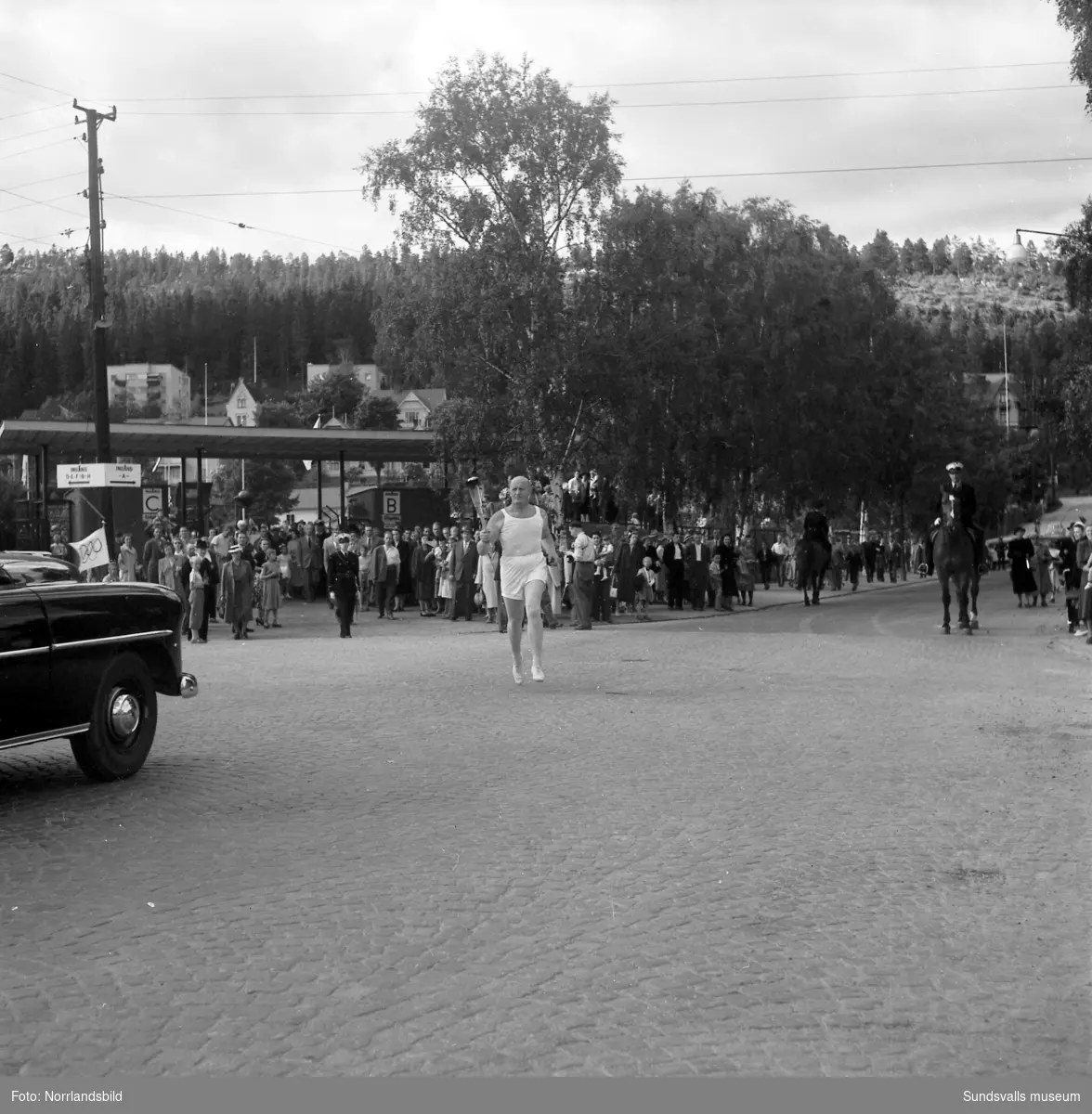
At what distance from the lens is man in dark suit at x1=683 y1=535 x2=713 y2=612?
36.2m

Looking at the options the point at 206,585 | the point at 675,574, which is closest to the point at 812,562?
the point at 675,574

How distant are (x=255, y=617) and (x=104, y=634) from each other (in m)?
24.7

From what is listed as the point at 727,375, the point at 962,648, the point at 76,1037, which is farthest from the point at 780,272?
the point at 76,1037

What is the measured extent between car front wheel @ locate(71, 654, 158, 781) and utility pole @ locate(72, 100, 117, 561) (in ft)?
68.4

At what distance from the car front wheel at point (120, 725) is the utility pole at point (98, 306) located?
2086 cm

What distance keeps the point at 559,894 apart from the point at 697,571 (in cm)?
3045

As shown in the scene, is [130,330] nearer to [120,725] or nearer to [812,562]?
[812,562]

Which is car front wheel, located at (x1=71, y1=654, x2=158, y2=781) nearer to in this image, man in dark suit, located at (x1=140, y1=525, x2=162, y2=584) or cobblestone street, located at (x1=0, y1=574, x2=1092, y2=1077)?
cobblestone street, located at (x1=0, y1=574, x2=1092, y2=1077)

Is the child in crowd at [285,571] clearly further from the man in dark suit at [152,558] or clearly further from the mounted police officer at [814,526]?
the mounted police officer at [814,526]

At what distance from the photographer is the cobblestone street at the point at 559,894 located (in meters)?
4.45

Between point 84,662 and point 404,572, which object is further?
point 404,572

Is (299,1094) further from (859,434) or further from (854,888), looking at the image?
(859,434)

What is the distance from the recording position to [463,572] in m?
31.5

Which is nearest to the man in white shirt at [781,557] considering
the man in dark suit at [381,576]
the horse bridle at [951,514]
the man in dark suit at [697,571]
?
the man in dark suit at [697,571]
